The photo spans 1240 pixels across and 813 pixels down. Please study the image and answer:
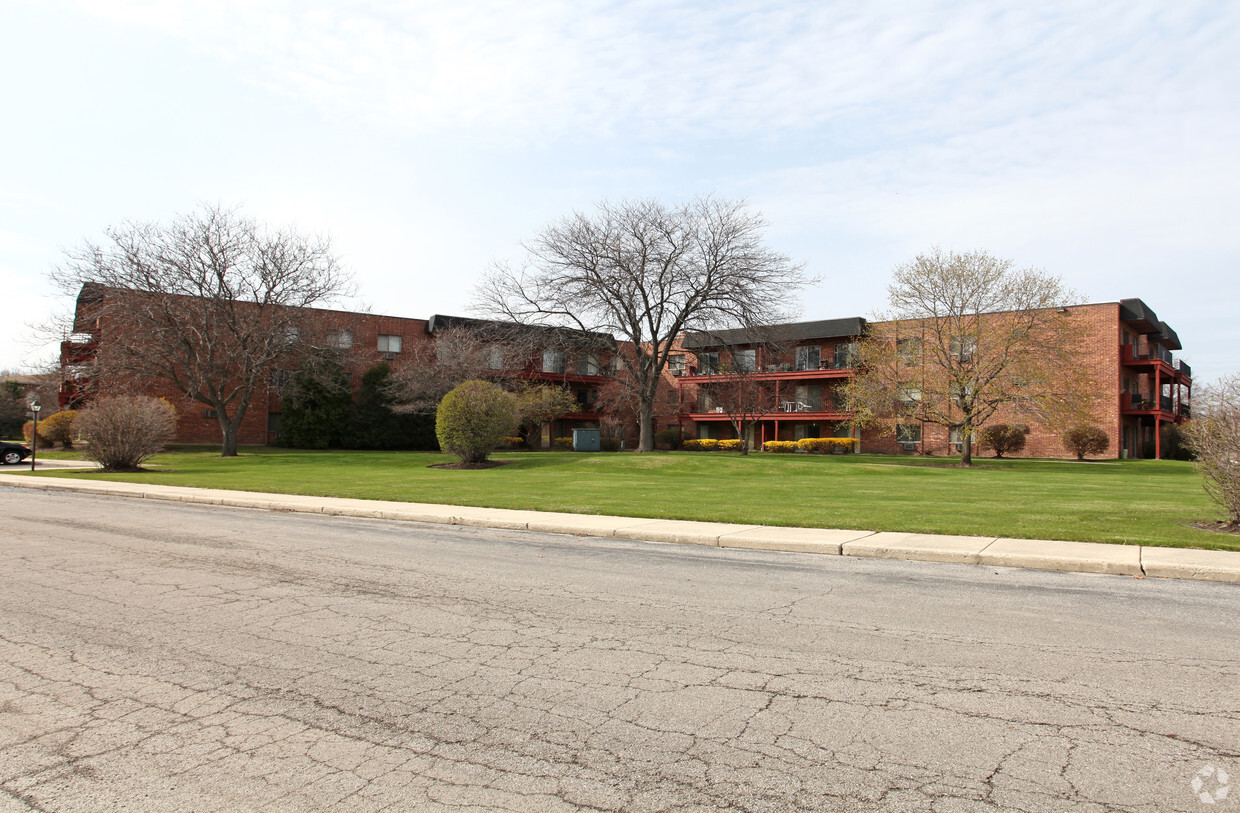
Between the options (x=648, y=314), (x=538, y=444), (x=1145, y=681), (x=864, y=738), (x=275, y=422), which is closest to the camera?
(x=864, y=738)

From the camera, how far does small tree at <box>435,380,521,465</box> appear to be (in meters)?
30.0

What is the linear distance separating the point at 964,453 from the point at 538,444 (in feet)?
91.8

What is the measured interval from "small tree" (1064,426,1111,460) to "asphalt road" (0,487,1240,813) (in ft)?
124

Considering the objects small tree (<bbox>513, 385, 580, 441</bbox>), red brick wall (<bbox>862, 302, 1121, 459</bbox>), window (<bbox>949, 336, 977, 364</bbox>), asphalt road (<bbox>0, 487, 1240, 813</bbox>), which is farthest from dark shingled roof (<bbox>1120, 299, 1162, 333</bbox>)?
asphalt road (<bbox>0, 487, 1240, 813</bbox>)

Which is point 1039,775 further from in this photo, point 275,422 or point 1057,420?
point 275,422

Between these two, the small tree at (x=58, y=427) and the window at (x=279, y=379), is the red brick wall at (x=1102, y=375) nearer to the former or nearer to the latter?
the window at (x=279, y=379)

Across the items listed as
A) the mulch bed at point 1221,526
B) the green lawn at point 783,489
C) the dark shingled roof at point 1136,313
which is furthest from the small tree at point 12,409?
the dark shingled roof at point 1136,313

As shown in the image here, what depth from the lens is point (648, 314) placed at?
38812 mm

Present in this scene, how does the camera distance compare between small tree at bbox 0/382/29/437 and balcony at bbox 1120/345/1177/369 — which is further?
small tree at bbox 0/382/29/437

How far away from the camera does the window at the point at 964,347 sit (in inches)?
1419

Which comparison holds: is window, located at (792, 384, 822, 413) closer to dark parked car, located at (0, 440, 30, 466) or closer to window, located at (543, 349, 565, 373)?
window, located at (543, 349, 565, 373)

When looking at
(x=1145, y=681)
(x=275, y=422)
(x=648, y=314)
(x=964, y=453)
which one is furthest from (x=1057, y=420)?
(x=275, y=422)

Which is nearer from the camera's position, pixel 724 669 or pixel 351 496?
pixel 724 669

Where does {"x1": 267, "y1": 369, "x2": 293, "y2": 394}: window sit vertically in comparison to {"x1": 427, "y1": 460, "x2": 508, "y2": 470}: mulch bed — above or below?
above
